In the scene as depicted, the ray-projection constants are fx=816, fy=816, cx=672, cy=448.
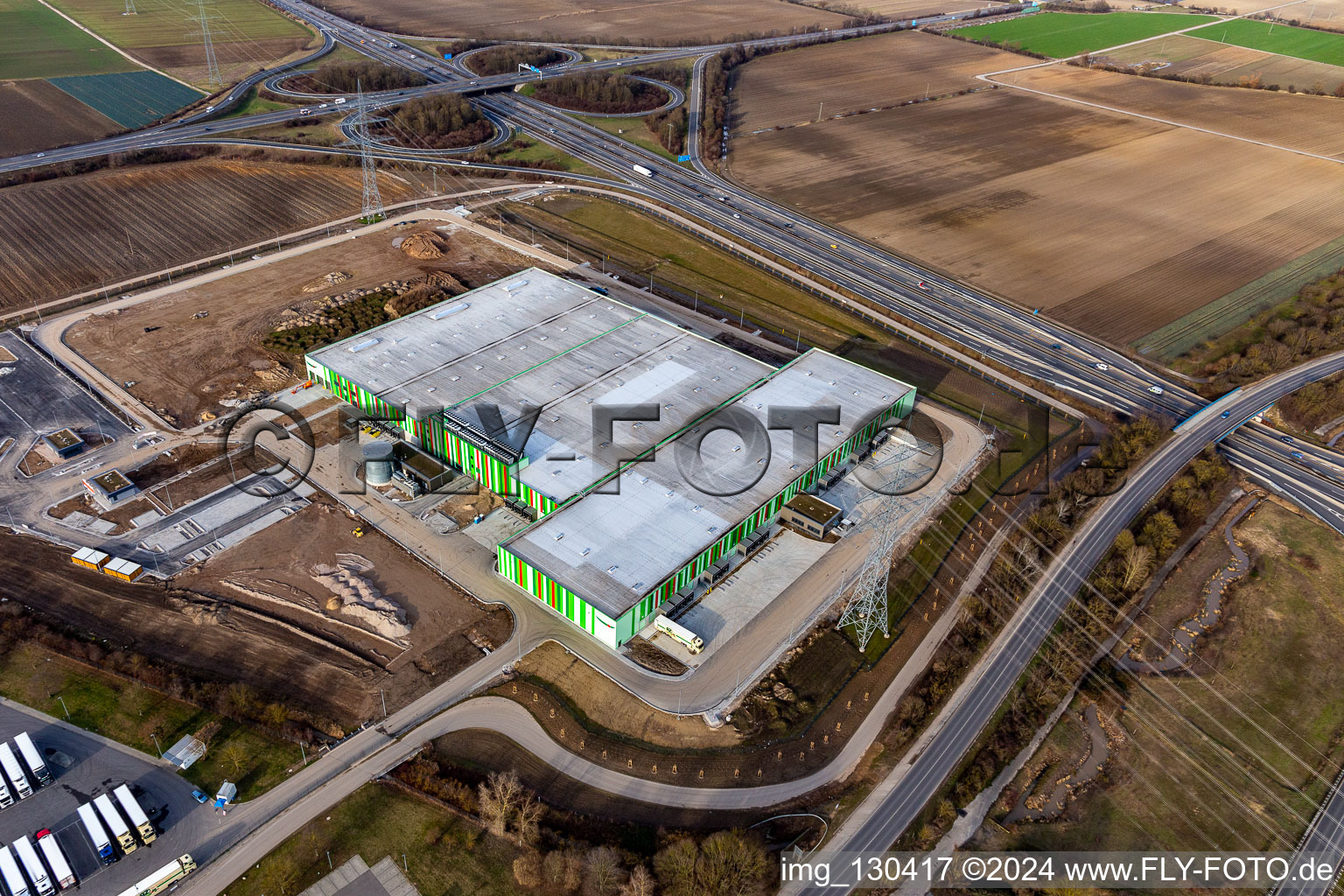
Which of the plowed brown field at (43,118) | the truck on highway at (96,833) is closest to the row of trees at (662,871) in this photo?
the truck on highway at (96,833)

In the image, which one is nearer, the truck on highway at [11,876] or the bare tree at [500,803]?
the truck on highway at [11,876]

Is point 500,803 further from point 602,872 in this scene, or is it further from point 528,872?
point 602,872

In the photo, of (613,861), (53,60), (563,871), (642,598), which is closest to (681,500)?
(642,598)

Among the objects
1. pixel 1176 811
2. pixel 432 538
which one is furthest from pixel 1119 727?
pixel 432 538

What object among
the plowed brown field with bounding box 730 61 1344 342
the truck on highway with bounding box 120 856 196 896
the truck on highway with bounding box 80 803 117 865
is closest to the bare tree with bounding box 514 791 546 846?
the truck on highway with bounding box 120 856 196 896

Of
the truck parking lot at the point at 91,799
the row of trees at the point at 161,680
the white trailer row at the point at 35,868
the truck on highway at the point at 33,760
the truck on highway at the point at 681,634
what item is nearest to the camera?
the white trailer row at the point at 35,868

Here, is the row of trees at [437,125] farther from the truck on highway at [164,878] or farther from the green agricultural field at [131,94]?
the truck on highway at [164,878]

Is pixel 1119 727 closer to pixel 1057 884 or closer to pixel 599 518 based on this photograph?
pixel 1057 884
